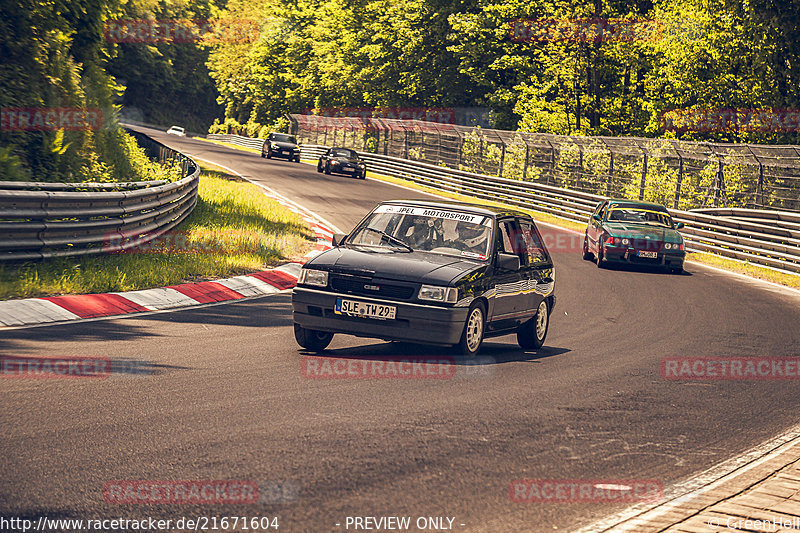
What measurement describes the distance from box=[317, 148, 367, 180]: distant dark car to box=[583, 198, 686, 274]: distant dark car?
78.5 feet

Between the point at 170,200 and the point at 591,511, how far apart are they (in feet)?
42.6

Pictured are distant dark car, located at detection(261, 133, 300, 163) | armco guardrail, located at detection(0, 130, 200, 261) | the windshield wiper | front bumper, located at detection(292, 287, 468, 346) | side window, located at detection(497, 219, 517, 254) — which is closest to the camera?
front bumper, located at detection(292, 287, 468, 346)

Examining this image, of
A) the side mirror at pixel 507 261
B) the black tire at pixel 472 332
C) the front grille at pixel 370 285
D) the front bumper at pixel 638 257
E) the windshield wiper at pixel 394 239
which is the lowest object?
the front bumper at pixel 638 257

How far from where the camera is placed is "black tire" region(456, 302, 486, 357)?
9000mm

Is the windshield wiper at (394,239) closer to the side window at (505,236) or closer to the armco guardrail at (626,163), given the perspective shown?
the side window at (505,236)

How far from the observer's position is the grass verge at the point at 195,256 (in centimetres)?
1150

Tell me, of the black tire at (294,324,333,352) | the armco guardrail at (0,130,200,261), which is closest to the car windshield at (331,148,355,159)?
the armco guardrail at (0,130,200,261)

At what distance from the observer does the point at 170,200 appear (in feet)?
54.9

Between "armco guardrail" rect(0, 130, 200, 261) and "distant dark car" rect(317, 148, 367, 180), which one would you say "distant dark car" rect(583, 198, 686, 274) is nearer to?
"armco guardrail" rect(0, 130, 200, 261)

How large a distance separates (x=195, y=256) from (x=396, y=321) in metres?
7.76

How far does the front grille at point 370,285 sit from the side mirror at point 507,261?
1.41m

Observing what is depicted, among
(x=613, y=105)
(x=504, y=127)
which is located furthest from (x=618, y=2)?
(x=504, y=127)

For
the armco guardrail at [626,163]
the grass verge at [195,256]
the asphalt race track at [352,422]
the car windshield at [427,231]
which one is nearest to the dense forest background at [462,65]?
the grass verge at [195,256]

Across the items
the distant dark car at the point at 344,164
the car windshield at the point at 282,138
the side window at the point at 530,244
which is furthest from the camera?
the car windshield at the point at 282,138
